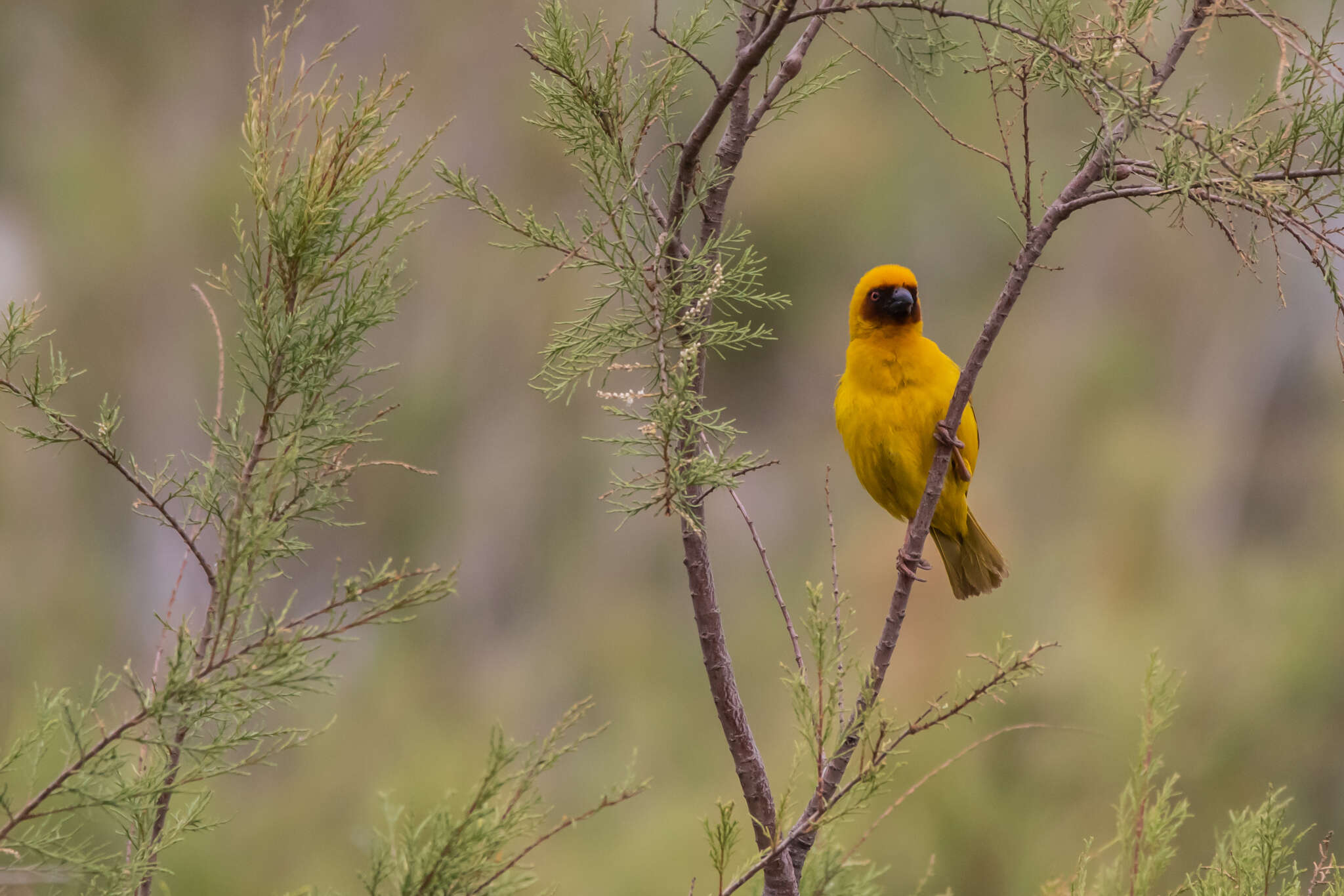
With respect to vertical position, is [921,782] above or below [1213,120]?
below

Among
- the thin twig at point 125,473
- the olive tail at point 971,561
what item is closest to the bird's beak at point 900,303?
the olive tail at point 971,561

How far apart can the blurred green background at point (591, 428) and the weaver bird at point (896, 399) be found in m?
4.21

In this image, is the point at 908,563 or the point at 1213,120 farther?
the point at 908,563

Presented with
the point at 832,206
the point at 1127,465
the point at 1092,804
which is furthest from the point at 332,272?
the point at 832,206

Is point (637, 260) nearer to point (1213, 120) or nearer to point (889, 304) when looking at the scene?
point (1213, 120)

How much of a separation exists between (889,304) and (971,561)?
0.83 meters

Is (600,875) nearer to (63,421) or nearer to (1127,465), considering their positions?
(1127,465)

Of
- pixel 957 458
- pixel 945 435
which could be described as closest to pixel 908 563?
pixel 945 435

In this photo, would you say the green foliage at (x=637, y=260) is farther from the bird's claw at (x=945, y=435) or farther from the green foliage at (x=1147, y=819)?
the green foliage at (x=1147, y=819)

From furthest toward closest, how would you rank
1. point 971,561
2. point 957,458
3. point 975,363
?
point 971,561 → point 957,458 → point 975,363

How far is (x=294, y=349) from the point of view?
133 centimetres

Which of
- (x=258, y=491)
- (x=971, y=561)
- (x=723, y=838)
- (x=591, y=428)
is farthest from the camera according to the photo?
(x=591, y=428)

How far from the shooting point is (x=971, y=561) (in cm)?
296

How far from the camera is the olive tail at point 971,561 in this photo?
2.91 meters
